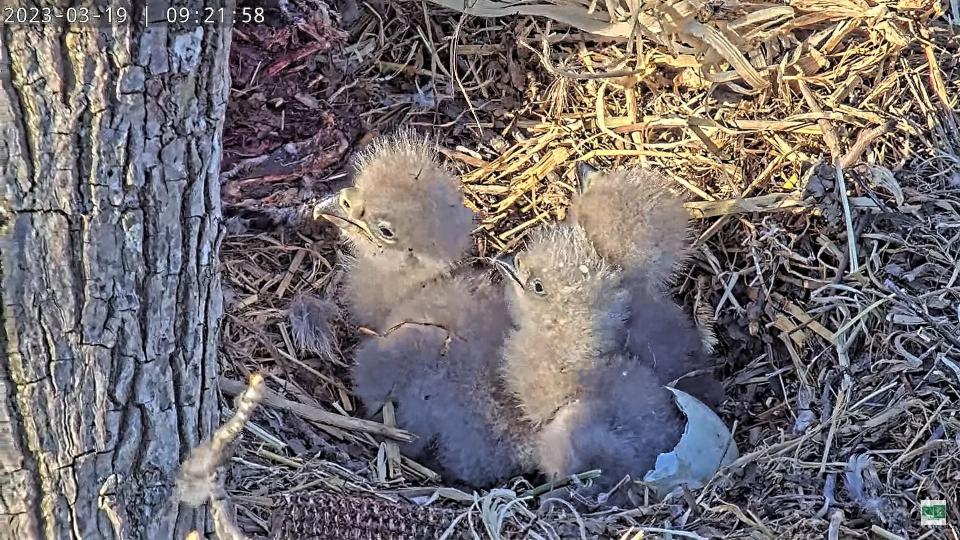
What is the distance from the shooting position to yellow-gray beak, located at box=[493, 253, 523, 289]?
8.98ft

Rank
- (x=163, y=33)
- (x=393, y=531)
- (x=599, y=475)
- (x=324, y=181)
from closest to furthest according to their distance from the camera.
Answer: (x=163, y=33), (x=393, y=531), (x=599, y=475), (x=324, y=181)

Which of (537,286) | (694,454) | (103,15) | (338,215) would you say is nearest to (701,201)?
A: (537,286)

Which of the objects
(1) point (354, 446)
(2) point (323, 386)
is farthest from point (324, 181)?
(1) point (354, 446)

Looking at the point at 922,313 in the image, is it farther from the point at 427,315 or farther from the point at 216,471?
the point at 216,471

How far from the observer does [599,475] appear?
2469 millimetres

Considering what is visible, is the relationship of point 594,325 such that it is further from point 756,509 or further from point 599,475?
point 756,509

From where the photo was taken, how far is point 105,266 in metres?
1.31

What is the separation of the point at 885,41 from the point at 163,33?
2.69 m

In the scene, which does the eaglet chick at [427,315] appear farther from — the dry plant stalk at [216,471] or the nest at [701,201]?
the dry plant stalk at [216,471]

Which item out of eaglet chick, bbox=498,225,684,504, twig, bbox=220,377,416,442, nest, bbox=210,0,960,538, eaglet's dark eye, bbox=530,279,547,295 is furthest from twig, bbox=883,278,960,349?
twig, bbox=220,377,416,442

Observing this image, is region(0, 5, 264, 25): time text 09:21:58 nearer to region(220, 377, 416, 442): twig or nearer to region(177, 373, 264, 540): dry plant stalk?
region(177, 373, 264, 540): dry plant stalk

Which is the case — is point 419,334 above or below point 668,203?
below

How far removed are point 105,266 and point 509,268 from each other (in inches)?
62.8

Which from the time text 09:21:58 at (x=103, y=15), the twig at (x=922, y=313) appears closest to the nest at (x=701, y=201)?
the twig at (x=922, y=313)
